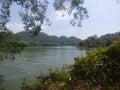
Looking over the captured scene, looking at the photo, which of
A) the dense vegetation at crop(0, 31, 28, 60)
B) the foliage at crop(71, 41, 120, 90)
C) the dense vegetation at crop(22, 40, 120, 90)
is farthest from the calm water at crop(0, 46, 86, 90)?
the dense vegetation at crop(0, 31, 28, 60)

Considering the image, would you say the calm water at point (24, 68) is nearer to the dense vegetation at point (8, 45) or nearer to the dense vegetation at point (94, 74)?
the dense vegetation at point (94, 74)

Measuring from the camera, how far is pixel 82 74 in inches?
418

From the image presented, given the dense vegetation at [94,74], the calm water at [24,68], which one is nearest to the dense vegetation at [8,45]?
the dense vegetation at [94,74]

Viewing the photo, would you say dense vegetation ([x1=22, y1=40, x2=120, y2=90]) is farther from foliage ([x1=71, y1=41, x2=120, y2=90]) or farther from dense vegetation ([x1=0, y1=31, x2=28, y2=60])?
dense vegetation ([x1=0, y1=31, x2=28, y2=60])

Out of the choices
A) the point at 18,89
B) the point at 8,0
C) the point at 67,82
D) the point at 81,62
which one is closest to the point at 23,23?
the point at 8,0

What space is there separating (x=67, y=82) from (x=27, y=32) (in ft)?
10.6

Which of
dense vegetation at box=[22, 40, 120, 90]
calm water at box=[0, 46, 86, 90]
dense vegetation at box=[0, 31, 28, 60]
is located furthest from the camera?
calm water at box=[0, 46, 86, 90]

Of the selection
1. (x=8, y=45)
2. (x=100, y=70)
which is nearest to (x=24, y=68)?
(x=100, y=70)

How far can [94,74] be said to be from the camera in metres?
10.2

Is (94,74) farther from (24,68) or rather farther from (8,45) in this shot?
(24,68)

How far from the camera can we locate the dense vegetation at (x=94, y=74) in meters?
9.23

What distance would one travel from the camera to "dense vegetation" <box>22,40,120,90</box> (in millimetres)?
9227

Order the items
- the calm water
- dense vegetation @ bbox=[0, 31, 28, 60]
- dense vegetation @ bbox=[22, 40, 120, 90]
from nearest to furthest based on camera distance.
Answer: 1. dense vegetation @ bbox=[0, 31, 28, 60]
2. dense vegetation @ bbox=[22, 40, 120, 90]
3. the calm water

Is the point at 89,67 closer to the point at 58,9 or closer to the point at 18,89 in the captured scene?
the point at 58,9
